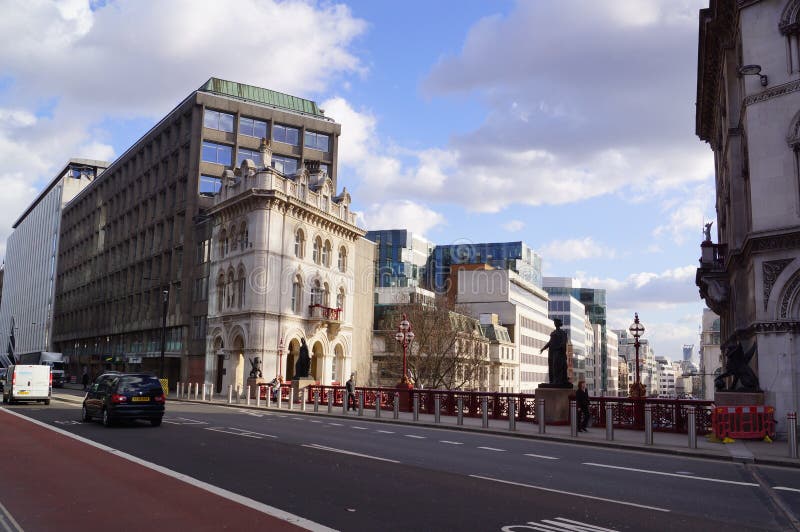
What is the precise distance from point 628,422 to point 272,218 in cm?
3101

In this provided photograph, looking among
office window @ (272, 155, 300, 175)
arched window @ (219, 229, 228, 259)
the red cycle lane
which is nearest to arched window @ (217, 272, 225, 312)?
arched window @ (219, 229, 228, 259)

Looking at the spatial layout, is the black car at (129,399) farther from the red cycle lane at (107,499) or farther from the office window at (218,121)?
the office window at (218,121)

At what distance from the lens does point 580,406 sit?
20.7 meters

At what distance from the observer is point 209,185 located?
57.2 meters

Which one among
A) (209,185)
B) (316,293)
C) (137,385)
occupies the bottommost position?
(137,385)

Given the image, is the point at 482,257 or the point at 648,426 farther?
the point at 482,257

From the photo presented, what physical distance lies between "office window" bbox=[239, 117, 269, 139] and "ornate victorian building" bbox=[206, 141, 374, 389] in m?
9.65

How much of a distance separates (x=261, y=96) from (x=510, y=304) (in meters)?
50.9

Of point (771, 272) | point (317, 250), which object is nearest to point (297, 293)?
point (317, 250)

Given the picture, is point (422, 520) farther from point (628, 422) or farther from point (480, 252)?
point (480, 252)

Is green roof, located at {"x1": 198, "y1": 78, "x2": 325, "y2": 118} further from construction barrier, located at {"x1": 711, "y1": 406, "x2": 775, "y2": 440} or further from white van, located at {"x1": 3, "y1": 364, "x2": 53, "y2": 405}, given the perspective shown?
construction barrier, located at {"x1": 711, "y1": 406, "x2": 775, "y2": 440}

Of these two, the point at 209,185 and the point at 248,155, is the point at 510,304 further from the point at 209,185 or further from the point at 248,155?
the point at 209,185

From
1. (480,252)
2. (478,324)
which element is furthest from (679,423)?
(480,252)

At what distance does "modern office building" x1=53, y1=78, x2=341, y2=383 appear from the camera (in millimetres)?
54906
